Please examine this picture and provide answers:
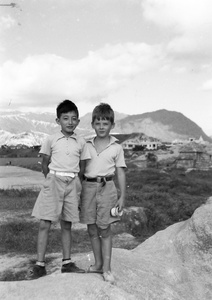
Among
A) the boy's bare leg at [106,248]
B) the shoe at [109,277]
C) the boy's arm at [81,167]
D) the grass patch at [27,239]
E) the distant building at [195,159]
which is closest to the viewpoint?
the shoe at [109,277]

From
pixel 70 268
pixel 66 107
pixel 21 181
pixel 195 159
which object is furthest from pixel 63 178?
pixel 195 159

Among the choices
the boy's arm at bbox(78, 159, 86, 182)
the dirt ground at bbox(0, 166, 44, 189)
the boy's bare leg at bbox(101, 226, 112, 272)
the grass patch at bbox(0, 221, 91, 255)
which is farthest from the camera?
the dirt ground at bbox(0, 166, 44, 189)

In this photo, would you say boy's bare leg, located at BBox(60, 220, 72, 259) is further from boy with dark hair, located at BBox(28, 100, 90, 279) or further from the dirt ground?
the dirt ground

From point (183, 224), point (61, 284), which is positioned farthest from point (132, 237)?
point (61, 284)

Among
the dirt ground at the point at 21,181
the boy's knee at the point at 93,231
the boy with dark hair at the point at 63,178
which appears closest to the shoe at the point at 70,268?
the boy with dark hair at the point at 63,178

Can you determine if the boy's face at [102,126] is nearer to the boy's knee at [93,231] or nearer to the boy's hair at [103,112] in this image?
the boy's hair at [103,112]

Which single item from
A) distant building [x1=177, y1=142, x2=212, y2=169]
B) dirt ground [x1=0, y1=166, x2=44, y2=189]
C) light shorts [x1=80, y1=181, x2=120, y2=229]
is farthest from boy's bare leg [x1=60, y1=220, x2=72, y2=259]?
distant building [x1=177, y1=142, x2=212, y2=169]
